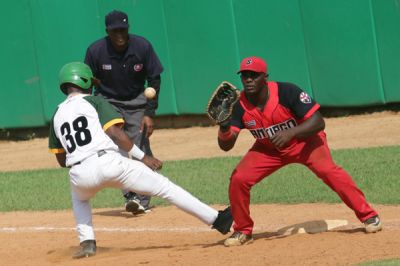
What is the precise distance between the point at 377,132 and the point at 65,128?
23.5 ft

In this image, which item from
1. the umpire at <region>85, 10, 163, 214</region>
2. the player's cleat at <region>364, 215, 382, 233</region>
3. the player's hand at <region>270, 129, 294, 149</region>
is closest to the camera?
the player's hand at <region>270, 129, 294, 149</region>

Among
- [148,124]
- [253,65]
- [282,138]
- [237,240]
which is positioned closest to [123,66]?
[148,124]

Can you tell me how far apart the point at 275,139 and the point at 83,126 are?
62.1 inches

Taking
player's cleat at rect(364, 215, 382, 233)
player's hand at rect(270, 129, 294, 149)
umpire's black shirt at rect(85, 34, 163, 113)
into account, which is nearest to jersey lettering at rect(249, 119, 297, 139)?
player's hand at rect(270, 129, 294, 149)

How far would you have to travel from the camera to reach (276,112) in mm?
7891

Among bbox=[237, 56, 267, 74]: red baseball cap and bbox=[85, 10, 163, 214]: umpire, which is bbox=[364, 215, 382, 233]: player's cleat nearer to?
bbox=[237, 56, 267, 74]: red baseball cap

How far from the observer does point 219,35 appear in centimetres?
1616

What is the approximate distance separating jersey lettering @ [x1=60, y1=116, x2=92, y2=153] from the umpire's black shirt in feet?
8.69

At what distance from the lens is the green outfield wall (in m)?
14.7

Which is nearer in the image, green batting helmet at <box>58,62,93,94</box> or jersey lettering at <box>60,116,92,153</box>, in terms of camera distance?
jersey lettering at <box>60,116,92,153</box>

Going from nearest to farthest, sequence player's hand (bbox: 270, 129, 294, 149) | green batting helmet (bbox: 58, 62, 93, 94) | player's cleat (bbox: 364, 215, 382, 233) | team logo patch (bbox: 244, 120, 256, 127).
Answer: player's hand (bbox: 270, 129, 294, 149)
player's cleat (bbox: 364, 215, 382, 233)
team logo patch (bbox: 244, 120, 256, 127)
green batting helmet (bbox: 58, 62, 93, 94)

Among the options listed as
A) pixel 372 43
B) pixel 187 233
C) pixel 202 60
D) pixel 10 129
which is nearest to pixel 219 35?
pixel 202 60

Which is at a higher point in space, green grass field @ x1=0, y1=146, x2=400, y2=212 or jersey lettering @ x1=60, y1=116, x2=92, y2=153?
jersey lettering @ x1=60, y1=116, x2=92, y2=153

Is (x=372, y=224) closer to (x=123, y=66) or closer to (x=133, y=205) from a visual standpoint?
(x=133, y=205)
